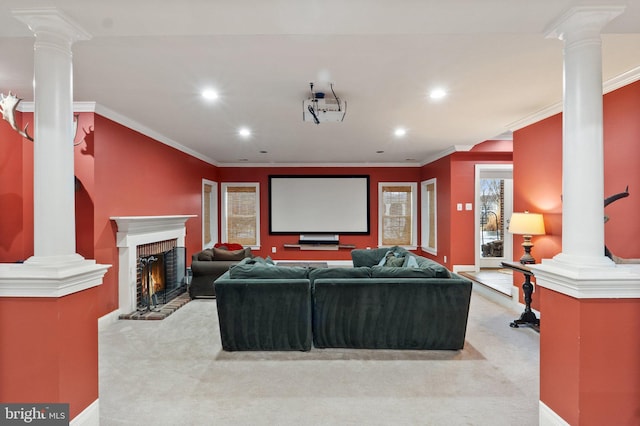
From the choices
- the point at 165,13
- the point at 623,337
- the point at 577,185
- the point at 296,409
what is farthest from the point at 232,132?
the point at 623,337

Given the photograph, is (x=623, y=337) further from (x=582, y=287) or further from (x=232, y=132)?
(x=232, y=132)

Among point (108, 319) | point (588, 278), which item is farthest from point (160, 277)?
point (588, 278)

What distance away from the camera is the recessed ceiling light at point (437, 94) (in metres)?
3.21

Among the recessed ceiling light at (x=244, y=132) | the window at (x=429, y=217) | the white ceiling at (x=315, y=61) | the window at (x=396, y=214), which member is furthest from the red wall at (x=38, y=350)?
the window at (x=396, y=214)

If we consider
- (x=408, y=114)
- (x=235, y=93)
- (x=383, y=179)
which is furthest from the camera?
(x=383, y=179)

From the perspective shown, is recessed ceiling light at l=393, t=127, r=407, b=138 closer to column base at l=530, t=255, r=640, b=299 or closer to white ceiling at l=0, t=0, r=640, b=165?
white ceiling at l=0, t=0, r=640, b=165

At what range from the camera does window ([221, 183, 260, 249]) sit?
796cm

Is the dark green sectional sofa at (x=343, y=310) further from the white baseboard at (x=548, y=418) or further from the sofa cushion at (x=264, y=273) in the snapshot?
the white baseboard at (x=548, y=418)

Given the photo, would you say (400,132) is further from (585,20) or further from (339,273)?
(585,20)

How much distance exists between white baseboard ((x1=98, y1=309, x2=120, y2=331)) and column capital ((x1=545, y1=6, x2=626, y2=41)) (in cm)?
493

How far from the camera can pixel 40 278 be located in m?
1.72

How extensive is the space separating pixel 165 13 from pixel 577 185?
2454 mm

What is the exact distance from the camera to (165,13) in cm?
176

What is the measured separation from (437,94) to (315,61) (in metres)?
1.44
